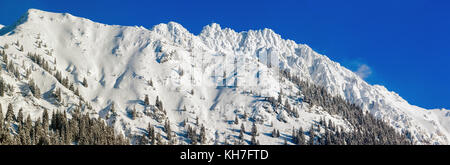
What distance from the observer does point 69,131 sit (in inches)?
6107
